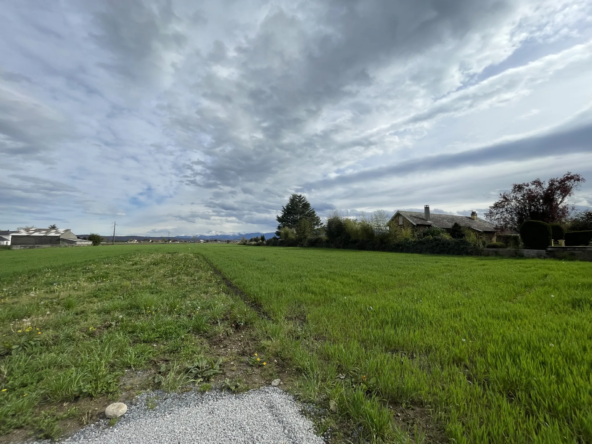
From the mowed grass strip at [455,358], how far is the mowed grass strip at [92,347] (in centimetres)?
128

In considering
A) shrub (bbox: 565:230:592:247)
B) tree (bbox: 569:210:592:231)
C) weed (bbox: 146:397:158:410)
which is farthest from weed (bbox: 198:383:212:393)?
tree (bbox: 569:210:592:231)

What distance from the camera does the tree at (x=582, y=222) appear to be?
82.5ft

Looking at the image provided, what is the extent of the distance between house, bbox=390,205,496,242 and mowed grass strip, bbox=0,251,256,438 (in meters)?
37.4

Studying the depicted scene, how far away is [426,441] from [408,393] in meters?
0.56

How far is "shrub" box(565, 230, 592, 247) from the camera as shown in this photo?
19125mm

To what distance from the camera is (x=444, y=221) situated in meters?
42.8

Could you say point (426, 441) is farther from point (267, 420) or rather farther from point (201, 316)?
point (201, 316)

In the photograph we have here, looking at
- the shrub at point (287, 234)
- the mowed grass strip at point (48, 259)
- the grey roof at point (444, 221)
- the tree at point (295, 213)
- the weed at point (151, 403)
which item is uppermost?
the tree at point (295, 213)

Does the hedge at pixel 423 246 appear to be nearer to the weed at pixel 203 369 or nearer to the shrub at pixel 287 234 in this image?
the shrub at pixel 287 234

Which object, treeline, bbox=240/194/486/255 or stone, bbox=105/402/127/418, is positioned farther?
treeline, bbox=240/194/486/255

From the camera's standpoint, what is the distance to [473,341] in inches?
143

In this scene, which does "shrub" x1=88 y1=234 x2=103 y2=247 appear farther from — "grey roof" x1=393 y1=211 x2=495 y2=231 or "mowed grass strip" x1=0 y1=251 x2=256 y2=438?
"mowed grass strip" x1=0 y1=251 x2=256 y2=438

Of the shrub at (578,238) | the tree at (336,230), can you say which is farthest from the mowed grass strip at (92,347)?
the tree at (336,230)

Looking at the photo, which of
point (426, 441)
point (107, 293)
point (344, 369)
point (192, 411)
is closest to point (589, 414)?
point (426, 441)
